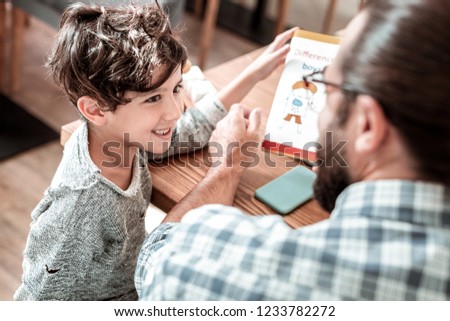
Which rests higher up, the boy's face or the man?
the man

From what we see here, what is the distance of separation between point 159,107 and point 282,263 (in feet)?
1.73

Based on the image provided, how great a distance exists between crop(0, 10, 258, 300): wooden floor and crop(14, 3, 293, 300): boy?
46 centimetres

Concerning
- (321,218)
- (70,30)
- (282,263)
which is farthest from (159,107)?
(282,263)

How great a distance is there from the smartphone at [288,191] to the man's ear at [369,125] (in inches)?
13.4

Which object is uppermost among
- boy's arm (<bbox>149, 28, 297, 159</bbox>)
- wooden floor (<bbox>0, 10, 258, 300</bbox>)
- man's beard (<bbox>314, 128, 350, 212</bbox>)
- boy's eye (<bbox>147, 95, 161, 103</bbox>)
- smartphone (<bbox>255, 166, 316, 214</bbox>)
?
man's beard (<bbox>314, 128, 350, 212</bbox>)

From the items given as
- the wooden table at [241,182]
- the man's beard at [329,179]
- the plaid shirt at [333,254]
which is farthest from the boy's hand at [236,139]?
the plaid shirt at [333,254]

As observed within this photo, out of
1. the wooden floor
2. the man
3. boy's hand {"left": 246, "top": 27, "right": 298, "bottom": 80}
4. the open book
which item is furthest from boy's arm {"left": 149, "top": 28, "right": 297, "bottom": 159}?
the man

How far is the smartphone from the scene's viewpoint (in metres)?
1.16

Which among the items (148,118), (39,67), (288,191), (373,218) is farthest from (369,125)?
(39,67)

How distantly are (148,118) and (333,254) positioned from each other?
0.56 m

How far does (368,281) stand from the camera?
73 cm

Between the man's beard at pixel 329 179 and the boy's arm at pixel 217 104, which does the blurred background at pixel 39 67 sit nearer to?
the boy's arm at pixel 217 104

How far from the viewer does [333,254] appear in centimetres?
76

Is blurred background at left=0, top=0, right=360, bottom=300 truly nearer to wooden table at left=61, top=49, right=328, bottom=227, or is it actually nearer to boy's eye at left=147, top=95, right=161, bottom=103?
boy's eye at left=147, top=95, right=161, bottom=103
